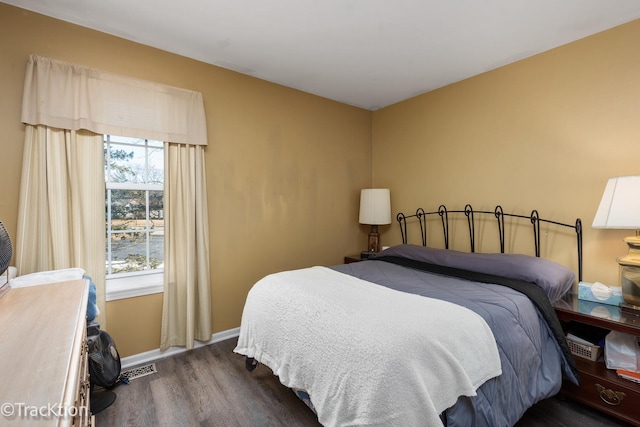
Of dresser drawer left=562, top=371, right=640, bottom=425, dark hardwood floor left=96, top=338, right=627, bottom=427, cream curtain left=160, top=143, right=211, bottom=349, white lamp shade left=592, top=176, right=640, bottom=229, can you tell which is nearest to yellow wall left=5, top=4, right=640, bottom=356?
cream curtain left=160, top=143, right=211, bottom=349

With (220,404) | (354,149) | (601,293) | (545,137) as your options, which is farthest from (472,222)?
(220,404)

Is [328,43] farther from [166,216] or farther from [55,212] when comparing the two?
[55,212]

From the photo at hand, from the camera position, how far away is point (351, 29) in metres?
2.20

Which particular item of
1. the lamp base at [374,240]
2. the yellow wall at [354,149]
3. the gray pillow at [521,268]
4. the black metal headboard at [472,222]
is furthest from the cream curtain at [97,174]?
the black metal headboard at [472,222]

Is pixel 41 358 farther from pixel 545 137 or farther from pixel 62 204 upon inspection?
pixel 545 137

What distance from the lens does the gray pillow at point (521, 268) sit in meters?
2.02

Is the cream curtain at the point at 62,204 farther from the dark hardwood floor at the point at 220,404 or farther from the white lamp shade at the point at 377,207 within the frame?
the white lamp shade at the point at 377,207

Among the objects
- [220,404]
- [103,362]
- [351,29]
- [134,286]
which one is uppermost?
[351,29]

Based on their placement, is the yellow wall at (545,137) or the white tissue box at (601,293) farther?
the yellow wall at (545,137)

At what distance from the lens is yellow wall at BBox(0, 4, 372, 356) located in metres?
2.00

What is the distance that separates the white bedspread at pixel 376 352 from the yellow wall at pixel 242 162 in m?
1.26

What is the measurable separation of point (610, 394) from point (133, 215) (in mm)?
3521

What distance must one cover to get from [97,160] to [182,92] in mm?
868

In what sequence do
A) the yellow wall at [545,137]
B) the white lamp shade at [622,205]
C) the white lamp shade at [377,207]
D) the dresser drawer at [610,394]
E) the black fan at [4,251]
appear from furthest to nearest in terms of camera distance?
the white lamp shade at [377,207]
the yellow wall at [545,137]
the white lamp shade at [622,205]
the dresser drawer at [610,394]
the black fan at [4,251]
